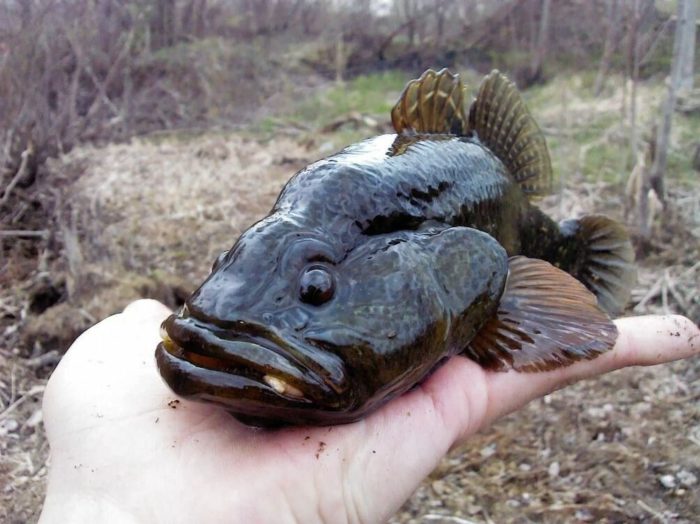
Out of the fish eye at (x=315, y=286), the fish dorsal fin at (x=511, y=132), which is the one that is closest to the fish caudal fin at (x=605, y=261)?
the fish dorsal fin at (x=511, y=132)

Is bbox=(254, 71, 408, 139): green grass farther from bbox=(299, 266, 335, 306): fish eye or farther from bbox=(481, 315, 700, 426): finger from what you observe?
bbox=(299, 266, 335, 306): fish eye

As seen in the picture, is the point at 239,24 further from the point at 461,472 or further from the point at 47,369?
the point at 461,472

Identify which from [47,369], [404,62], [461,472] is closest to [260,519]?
[461,472]

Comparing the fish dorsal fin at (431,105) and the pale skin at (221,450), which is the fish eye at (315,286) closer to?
the pale skin at (221,450)

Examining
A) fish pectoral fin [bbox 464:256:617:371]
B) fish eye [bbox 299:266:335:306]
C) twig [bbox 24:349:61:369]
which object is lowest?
twig [bbox 24:349:61:369]

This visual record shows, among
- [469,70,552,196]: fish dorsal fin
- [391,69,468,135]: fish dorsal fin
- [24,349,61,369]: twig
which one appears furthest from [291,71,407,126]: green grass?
[391,69,468,135]: fish dorsal fin
